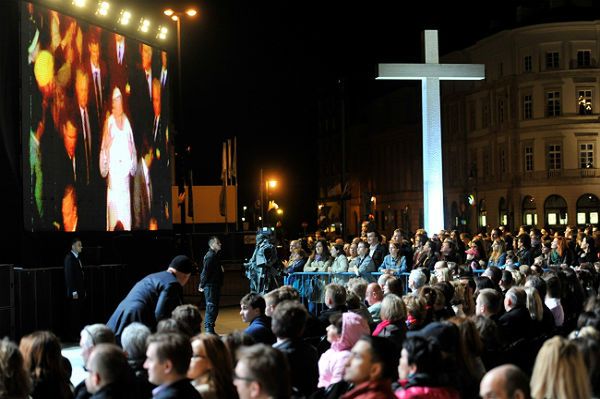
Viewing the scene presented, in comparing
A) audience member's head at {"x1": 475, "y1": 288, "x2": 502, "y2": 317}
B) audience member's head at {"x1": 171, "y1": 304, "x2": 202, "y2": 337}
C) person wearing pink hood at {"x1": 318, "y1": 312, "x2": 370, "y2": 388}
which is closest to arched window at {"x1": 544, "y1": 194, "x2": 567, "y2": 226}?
audience member's head at {"x1": 475, "y1": 288, "x2": 502, "y2": 317}

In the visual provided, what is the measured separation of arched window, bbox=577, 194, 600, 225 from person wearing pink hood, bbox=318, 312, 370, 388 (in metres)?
62.0

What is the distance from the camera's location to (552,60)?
71188 millimetres

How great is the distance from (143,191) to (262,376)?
17.0 meters

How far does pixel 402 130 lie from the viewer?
86750mm

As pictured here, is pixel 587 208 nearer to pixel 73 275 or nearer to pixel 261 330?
pixel 73 275

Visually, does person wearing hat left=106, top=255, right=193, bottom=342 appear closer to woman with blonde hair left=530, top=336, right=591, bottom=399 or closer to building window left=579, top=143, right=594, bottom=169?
woman with blonde hair left=530, top=336, right=591, bottom=399

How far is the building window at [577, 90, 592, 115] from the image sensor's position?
69.8 m

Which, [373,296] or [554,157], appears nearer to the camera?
[373,296]

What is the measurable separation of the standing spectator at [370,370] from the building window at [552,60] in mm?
68504

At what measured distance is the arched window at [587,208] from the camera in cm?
6706

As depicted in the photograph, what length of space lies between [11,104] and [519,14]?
64003mm

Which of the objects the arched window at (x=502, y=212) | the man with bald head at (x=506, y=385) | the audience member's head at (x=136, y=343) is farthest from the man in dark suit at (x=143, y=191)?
the arched window at (x=502, y=212)

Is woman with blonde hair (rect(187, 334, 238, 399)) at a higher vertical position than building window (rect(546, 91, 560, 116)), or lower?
lower

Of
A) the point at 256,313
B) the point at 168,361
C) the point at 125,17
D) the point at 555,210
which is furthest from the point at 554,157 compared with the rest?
the point at 168,361
